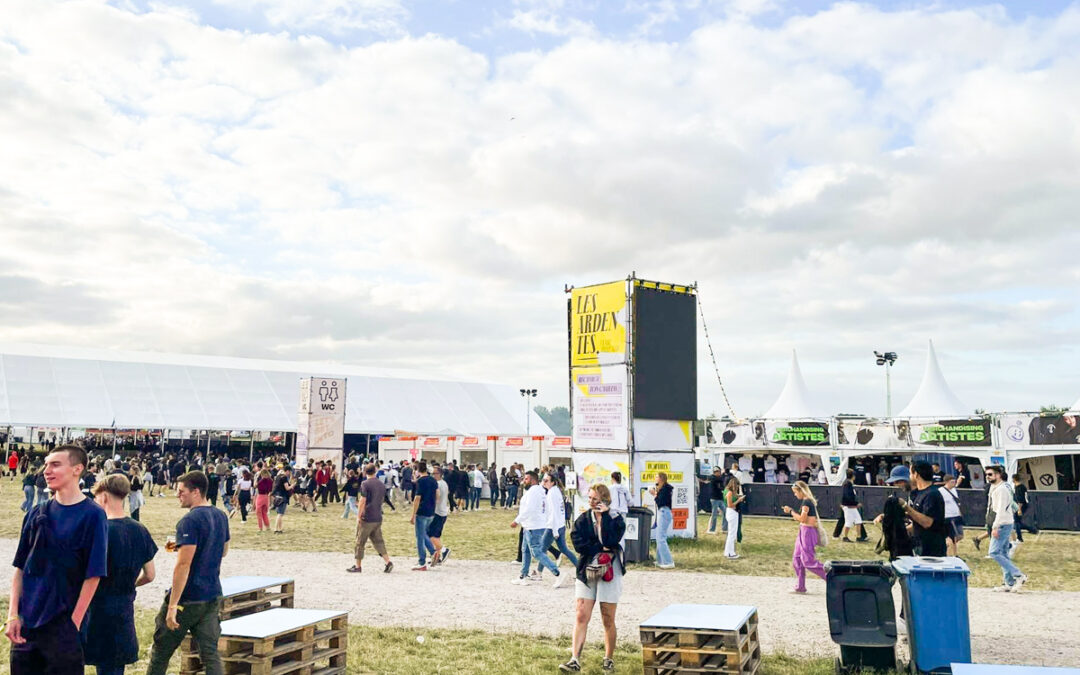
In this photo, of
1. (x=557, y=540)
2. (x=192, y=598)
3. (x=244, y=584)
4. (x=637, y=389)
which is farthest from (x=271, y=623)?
(x=637, y=389)

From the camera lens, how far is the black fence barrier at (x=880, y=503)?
71.8 ft

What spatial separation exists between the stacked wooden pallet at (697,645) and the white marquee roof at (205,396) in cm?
4476

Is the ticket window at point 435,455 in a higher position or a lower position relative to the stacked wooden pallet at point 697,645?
higher

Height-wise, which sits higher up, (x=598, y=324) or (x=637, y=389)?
(x=598, y=324)

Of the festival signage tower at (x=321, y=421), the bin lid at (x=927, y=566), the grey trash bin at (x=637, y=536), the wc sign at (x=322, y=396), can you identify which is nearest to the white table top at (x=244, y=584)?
the bin lid at (x=927, y=566)

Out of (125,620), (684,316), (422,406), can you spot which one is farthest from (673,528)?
Result: (422,406)

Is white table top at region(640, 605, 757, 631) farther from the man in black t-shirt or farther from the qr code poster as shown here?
the qr code poster

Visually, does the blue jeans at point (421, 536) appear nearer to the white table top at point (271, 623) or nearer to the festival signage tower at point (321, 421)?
the white table top at point (271, 623)

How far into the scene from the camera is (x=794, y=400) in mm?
37594

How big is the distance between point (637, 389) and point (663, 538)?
420cm

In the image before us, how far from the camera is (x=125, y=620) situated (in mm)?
5234

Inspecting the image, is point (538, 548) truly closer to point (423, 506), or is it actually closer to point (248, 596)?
point (423, 506)

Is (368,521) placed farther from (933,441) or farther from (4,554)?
(933,441)

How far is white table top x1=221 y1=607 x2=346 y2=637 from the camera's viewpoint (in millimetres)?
6402
